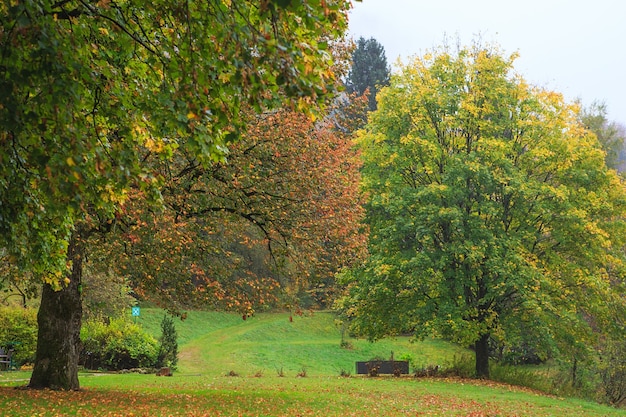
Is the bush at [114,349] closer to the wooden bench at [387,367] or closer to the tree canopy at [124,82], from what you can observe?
the wooden bench at [387,367]

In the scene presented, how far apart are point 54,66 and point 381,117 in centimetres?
2176

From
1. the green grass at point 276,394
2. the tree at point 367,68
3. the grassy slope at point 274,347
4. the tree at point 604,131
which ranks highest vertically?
the tree at point 367,68

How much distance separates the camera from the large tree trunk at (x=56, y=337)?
14.9 m

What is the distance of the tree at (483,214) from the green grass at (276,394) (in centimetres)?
292

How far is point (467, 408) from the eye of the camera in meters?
15.6

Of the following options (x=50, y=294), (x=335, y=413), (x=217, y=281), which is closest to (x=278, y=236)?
(x=217, y=281)

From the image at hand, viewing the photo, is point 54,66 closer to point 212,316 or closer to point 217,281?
point 217,281

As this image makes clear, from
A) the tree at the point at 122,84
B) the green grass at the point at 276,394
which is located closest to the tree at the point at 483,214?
the green grass at the point at 276,394

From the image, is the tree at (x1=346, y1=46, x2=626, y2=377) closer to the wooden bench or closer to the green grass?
the wooden bench

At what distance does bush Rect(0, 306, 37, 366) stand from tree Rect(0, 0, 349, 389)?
20843 mm

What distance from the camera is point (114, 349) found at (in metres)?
27.8

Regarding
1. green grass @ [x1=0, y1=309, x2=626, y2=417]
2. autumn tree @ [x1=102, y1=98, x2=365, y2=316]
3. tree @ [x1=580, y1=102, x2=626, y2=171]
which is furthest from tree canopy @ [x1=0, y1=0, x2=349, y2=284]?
tree @ [x1=580, y1=102, x2=626, y2=171]

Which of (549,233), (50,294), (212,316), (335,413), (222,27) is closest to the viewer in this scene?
(222,27)

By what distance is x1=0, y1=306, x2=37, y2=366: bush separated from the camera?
27.1 metres
